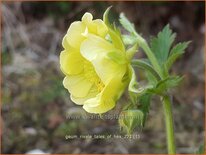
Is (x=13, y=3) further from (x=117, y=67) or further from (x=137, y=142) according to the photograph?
(x=117, y=67)

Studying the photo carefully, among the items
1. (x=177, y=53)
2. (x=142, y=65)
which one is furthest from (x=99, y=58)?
(x=177, y=53)

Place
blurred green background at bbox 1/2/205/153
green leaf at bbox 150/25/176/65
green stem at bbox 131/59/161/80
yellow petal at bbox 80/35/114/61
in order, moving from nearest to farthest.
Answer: yellow petal at bbox 80/35/114/61
green stem at bbox 131/59/161/80
green leaf at bbox 150/25/176/65
blurred green background at bbox 1/2/205/153

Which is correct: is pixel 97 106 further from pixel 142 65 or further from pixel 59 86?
pixel 59 86

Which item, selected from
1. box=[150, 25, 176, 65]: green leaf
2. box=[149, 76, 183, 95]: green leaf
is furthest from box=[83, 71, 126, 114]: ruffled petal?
box=[150, 25, 176, 65]: green leaf

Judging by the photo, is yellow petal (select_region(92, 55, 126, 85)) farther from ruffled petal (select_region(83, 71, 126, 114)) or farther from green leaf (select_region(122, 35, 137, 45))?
green leaf (select_region(122, 35, 137, 45))

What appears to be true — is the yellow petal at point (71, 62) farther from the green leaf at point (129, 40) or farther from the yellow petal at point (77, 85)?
the green leaf at point (129, 40)
